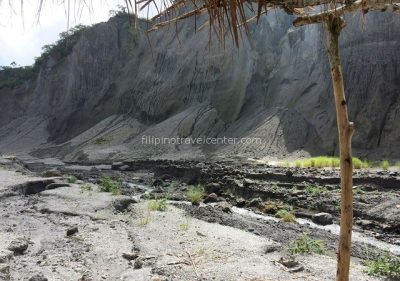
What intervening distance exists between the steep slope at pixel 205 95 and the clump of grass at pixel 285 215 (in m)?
4.68

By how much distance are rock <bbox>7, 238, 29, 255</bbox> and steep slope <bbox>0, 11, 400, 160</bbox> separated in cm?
787

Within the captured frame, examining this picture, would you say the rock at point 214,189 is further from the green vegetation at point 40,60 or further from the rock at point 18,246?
the green vegetation at point 40,60

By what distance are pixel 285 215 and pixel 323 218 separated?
0.96 metres

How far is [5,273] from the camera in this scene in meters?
5.54

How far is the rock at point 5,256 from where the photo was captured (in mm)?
6043

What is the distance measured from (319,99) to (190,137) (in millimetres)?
9926

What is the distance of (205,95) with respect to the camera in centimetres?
3909

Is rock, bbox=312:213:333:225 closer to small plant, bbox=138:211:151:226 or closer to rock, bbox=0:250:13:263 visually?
small plant, bbox=138:211:151:226

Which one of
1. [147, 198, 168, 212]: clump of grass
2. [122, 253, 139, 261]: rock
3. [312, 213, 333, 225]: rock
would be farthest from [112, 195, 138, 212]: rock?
[312, 213, 333, 225]: rock

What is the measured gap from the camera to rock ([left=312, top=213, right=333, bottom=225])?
37.9ft

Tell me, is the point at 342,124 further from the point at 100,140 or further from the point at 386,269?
the point at 100,140

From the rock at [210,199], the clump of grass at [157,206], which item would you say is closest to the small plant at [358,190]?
the rock at [210,199]

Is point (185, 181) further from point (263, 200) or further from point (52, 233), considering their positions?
point (52, 233)

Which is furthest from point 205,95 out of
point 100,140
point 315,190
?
point 315,190
